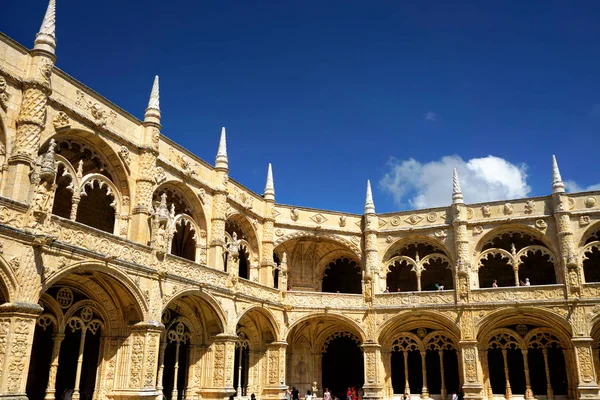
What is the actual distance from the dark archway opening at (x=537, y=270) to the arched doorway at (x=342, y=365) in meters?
10.0

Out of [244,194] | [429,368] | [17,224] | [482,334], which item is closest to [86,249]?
[17,224]

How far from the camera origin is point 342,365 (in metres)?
31.0

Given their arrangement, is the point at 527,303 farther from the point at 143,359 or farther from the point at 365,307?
the point at 143,359

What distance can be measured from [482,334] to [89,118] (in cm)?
1932

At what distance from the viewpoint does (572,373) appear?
24891 millimetres

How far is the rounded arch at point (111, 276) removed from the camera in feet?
49.7

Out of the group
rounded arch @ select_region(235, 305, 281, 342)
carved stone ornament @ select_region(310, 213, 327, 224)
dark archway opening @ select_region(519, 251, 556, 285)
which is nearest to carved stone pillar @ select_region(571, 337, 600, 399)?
dark archway opening @ select_region(519, 251, 556, 285)

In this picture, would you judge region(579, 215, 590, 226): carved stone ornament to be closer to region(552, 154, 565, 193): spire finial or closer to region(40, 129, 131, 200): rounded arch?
region(552, 154, 565, 193): spire finial

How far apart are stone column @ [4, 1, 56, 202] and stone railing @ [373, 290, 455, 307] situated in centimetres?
1740

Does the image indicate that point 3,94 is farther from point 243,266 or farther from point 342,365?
point 342,365

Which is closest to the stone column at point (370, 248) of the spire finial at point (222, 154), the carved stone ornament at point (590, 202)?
the spire finial at point (222, 154)

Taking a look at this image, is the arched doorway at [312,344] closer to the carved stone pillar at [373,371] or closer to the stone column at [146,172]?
the carved stone pillar at [373,371]

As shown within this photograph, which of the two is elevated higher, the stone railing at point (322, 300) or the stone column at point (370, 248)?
the stone column at point (370, 248)

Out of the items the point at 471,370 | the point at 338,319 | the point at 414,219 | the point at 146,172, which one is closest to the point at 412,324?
the point at 471,370
